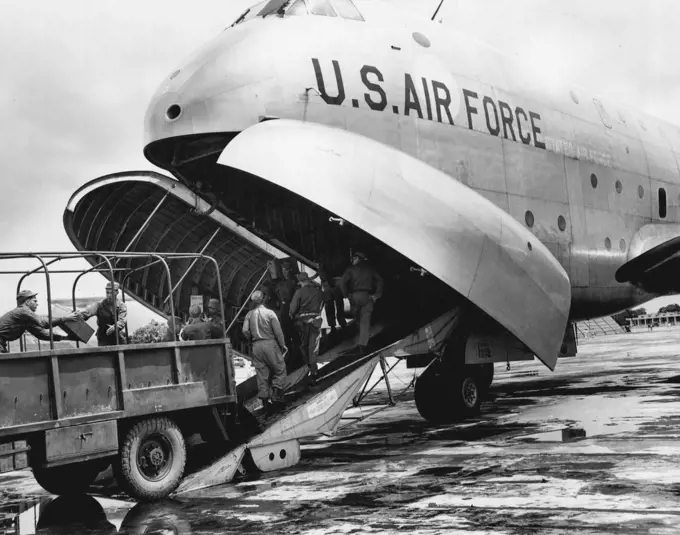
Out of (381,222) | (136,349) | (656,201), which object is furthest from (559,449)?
(656,201)

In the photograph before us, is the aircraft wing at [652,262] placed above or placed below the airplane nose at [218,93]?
below

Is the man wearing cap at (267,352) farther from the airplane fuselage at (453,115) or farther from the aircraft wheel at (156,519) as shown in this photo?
the aircraft wheel at (156,519)

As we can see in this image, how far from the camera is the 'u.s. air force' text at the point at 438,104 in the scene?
1116cm

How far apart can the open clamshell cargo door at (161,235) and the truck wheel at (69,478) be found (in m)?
14.3

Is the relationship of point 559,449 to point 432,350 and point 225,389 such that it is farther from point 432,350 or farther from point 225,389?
point 225,389

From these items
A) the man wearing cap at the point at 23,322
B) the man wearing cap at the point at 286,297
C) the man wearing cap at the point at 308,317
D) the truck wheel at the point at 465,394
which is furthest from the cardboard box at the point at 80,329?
the truck wheel at the point at 465,394

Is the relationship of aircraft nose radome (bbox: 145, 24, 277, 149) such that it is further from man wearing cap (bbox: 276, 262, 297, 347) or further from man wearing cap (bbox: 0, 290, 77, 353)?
man wearing cap (bbox: 276, 262, 297, 347)

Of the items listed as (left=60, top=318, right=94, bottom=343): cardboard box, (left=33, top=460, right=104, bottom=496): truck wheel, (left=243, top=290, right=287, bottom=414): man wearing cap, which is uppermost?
(left=60, top=318, right=94, bottom=343): cardboard box

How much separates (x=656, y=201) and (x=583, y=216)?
3.04 m

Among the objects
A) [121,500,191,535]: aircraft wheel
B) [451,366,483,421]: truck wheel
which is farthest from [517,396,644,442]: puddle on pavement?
[121,500,191,535]: aircraft wheel

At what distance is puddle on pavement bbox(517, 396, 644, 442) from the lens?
11439 millimetres

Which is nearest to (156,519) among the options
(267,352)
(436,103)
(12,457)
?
(12,457)

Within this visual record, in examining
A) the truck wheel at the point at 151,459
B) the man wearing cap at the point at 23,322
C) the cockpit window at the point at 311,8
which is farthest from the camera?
the cockpit window at the point at 311,8

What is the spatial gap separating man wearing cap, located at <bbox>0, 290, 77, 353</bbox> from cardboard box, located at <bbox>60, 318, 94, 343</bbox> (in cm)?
67
